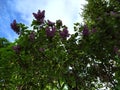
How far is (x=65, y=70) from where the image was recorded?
8289 mm

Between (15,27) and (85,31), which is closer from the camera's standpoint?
(85,31)

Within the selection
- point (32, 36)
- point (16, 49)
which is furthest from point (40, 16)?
point (16, 49)

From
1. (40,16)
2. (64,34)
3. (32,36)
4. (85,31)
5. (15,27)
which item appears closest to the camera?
(85,31)

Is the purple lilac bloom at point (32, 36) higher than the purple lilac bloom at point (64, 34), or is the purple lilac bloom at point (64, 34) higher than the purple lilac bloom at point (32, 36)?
the purple lilac bloom at point (32, 36)

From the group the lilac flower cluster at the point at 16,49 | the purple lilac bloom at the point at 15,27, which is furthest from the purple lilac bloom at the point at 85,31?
the purple lilac bloom at the point at 15,27

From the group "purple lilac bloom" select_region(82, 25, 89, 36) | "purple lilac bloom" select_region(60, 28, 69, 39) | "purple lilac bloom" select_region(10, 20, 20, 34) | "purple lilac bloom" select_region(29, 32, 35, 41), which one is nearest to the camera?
"purple lilac bloom" select_region(82, 25, 89, 36)

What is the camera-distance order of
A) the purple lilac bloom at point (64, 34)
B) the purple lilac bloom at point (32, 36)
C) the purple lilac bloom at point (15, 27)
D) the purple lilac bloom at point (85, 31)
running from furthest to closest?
the purple lilac bloom at point (15, 27)
the purple lilac bloom at point (32, 36)
the purple lilac bloom at point (64, 34)
the purple lilac bloom at point (85, 31)

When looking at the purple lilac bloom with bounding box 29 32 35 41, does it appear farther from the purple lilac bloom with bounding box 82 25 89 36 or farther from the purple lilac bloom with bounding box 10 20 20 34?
the purple lilac bloom with bounding box 82 25 89 36

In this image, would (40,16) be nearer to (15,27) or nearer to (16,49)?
(15,27)

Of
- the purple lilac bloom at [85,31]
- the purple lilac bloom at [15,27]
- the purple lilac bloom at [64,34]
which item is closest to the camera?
the purple lilac bloom at [85,31]

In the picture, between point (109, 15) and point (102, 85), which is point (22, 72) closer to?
point (102, 85)

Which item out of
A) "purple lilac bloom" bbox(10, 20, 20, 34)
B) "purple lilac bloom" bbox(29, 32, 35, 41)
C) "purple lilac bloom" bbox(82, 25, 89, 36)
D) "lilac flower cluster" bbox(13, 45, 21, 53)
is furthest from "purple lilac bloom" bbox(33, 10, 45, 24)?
"purple lilac bloom" bbox(82, 25, 89, 36)

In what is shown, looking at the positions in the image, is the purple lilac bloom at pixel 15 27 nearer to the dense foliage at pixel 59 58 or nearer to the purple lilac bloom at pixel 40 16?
the dense foliage at pixel 59 58

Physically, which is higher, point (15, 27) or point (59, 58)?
point (15, 27)
